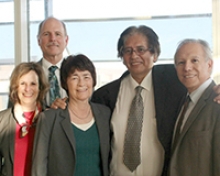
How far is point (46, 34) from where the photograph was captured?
2.72 m

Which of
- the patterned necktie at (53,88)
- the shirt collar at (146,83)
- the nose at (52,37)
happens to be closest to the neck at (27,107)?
the patterned necktie at (53,88)

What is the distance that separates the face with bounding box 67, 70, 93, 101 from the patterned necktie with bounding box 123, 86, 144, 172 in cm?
38

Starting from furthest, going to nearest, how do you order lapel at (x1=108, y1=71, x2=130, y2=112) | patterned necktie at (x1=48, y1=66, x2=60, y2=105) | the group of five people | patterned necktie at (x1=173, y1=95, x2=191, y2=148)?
patterned necktie at (x1=48, y1=66, x2=60, y2=105) → lapel at (x1=108, y1=71, x2=130, y2=112) → patterned necktie at (x1=173, y1=95, x2=191, y2=148) → the group of five people

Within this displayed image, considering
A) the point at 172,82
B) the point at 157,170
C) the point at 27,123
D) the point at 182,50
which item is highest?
the point at 182,50

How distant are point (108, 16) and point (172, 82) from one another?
4.68ft

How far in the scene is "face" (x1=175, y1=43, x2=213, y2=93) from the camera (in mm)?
2061

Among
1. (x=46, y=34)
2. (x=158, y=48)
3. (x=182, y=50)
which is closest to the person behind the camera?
(x=182, y=50)

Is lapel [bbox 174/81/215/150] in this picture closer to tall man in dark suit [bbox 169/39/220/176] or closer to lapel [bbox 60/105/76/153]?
tall man in dark suit [bbox 169/39/220/176]

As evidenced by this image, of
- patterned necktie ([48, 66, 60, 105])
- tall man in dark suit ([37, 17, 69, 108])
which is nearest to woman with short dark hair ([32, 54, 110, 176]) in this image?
patterned necktie ([48, 66, 60, 105])

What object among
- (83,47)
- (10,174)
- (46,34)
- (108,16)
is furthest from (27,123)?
(108,16)

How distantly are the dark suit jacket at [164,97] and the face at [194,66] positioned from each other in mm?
291

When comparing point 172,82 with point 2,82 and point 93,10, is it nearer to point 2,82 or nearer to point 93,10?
point 93,10

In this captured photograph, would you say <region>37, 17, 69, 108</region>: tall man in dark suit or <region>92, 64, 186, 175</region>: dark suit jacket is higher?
<region>37, 17, 69, 108</region>: tall man in dark suit

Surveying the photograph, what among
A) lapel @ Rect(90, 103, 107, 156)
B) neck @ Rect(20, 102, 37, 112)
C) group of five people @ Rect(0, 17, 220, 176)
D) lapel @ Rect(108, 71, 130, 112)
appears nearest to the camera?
group of five people @ Rect(0, 17, 220, 176)
